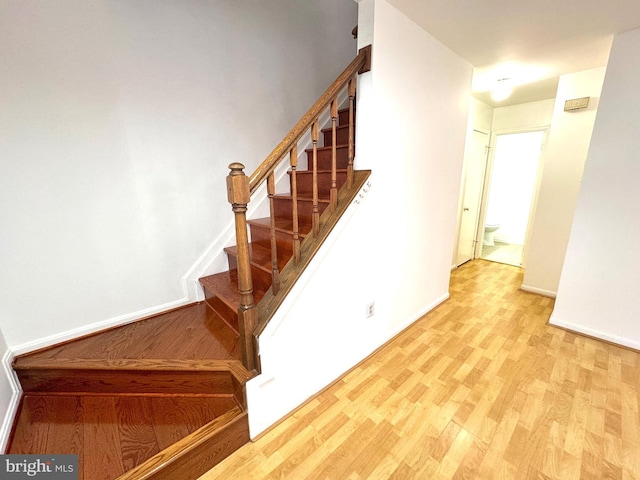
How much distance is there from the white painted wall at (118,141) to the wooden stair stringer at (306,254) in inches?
38.3

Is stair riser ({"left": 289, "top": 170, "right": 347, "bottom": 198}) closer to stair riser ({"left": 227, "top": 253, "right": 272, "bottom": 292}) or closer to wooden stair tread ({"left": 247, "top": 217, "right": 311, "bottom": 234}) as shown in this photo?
wooden stair tread ({"left": 247, "top": 217, "right": 311, "bottom": 234})

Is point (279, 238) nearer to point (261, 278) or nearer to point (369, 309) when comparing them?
point (261, 278)

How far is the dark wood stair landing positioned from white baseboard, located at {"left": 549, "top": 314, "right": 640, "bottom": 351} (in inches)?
107

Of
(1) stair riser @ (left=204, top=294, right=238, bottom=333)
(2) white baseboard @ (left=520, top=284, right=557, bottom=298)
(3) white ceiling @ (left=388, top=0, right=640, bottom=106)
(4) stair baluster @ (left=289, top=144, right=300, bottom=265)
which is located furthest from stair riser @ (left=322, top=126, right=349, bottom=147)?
(2) white baseboard @ (left=520, top=284, right=557, bottom=298)

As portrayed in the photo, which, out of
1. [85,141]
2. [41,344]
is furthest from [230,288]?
[85,141]

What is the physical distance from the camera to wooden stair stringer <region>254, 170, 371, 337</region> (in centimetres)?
133

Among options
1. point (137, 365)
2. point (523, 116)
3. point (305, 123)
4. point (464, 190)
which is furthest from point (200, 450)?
point (523, 116)

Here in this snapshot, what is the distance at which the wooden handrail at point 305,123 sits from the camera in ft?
3.89

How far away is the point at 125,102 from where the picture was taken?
1608 mm

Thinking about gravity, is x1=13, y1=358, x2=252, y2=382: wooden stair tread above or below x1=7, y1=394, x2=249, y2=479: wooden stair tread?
above

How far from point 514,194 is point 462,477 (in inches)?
209

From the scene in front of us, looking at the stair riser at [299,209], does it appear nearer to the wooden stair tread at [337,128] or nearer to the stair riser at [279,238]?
the stair riser at [279,238]

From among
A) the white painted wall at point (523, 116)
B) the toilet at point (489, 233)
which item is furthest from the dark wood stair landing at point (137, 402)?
the toilet at point (489, 233)

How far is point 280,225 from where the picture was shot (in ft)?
6.26
